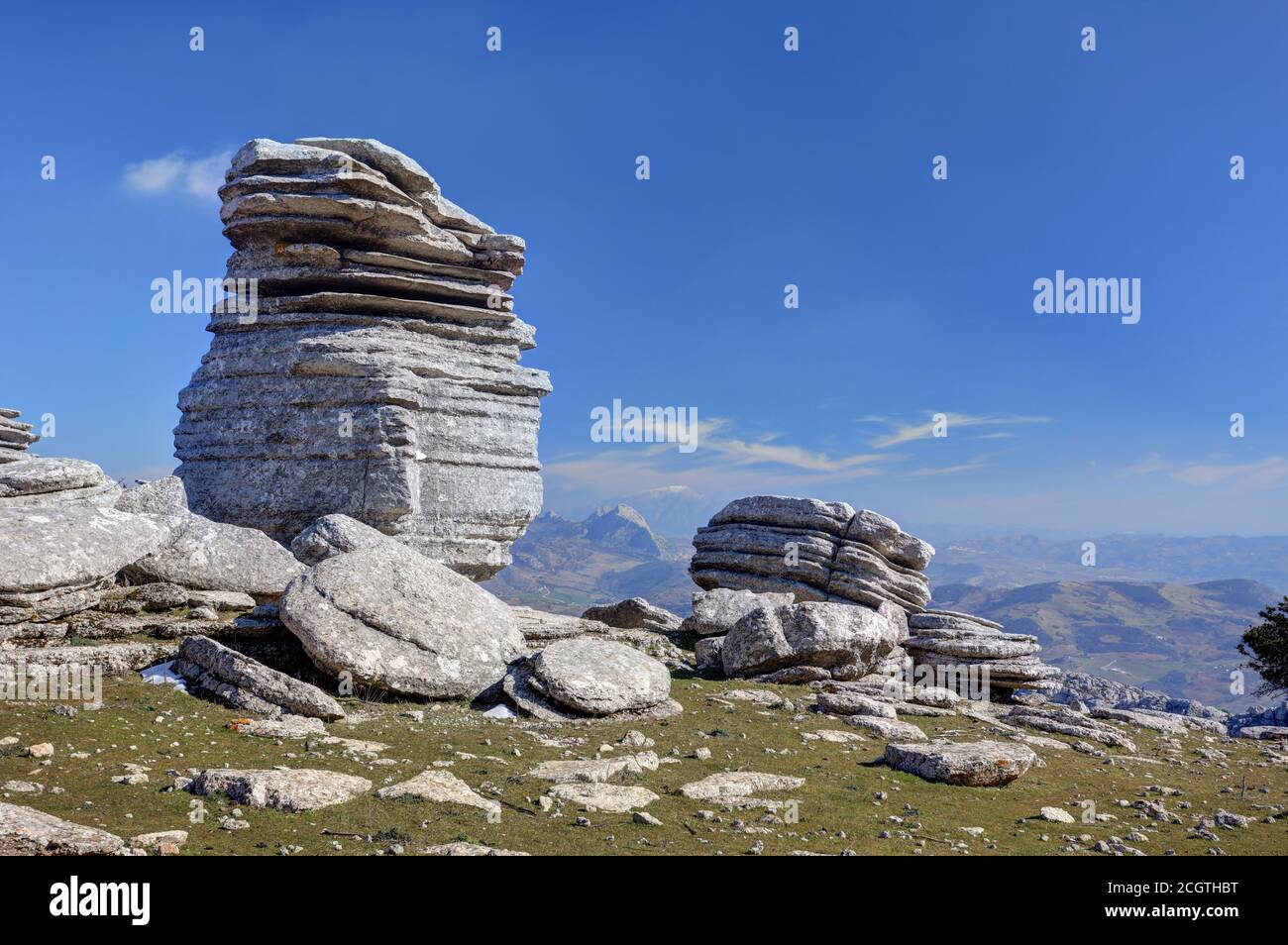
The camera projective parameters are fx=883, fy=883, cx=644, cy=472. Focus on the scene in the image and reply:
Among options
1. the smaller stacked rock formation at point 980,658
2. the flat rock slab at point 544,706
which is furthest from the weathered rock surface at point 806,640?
the flat rock slab at point 544,706

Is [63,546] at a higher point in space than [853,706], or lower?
higher

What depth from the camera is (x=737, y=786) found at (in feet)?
39.0

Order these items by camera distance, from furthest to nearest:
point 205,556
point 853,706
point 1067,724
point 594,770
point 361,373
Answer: point 361,373
point 205,556
point 1067,724
point 853,706
point 594,770

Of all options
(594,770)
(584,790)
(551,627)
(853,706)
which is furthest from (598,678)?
(551,627)

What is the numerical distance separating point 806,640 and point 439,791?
11994mm

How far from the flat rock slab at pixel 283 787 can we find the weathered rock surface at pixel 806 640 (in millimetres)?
11806

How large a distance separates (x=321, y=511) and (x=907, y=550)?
62.0 ft

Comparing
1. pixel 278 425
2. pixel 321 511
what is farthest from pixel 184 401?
pixel 321 511

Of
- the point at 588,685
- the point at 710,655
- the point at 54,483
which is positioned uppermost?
the point at 54,483

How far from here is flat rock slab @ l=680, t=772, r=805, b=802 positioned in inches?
453

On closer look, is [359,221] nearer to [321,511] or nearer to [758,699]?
[321,511]

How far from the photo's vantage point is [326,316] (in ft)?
95.7

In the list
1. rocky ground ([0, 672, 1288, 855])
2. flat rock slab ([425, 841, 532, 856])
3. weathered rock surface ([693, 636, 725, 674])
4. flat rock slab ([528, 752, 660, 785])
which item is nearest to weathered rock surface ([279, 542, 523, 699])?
rocky ground ([0, 672, 1288, 855])

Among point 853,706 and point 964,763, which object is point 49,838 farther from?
point 853,706
